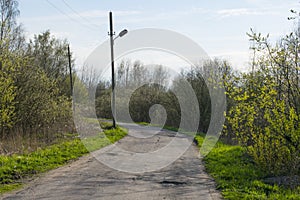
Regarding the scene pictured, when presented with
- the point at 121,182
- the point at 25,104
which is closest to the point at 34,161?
the point at 121,182

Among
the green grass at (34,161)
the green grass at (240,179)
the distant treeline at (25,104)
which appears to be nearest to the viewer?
the green grass at (240,179)

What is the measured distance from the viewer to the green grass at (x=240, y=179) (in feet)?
22.9

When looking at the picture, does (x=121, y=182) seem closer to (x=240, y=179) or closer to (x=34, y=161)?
→ (x=240, y=179)

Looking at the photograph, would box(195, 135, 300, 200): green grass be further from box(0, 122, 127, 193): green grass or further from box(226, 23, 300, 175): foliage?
box(0, 122, 127, 193): green grass

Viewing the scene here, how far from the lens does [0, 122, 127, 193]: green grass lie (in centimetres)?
856

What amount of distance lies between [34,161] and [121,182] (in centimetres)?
356

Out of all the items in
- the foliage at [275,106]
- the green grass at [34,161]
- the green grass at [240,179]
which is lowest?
the green grass at [240,179]

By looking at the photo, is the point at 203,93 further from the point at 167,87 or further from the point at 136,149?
the point at 136,149

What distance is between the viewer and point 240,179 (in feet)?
28.7

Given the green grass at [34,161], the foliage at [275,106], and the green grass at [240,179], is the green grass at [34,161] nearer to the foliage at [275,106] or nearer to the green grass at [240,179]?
the green grass at [240,179]

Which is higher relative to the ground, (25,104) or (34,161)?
(25,104)

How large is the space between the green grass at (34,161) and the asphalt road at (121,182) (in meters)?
0.42

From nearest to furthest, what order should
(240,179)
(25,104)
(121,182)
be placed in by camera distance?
(121,182) < (240,179) < (25,104)

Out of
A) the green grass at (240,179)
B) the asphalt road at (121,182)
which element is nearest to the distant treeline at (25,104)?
the asphalt road at (121,182)
